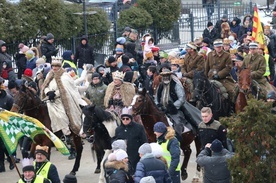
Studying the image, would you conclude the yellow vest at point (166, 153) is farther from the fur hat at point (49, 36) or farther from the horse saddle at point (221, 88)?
the fur hat at point (49, 36)

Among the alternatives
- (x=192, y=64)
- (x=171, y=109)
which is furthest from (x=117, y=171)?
(x=192, y=64)

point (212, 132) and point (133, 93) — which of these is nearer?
point (212, 132)

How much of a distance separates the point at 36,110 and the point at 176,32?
16.1 m

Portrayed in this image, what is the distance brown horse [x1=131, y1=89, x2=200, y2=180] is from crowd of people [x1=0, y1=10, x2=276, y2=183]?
0.61 feet

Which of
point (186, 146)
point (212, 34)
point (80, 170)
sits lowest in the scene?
point (80, 170)

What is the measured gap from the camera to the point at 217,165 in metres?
16.5

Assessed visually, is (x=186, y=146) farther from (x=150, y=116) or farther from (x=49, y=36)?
(x=49, y=36)

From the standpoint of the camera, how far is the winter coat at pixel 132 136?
18.4 m

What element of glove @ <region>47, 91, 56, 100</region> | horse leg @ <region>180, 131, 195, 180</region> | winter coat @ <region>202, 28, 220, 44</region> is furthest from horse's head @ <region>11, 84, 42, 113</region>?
winter coat @ <region>202, 28, 220, 44</region>

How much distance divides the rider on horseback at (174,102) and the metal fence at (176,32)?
357 inches

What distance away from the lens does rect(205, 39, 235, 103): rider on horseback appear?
23.5 meters

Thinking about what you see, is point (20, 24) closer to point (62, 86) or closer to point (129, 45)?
point (129, 45)

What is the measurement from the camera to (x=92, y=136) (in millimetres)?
19297

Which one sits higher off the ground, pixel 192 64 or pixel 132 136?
pixel 192 64
